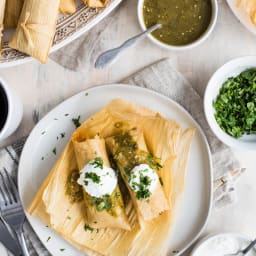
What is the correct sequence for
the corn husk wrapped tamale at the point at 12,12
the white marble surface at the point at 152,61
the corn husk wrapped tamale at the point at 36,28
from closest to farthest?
the corn husk wrapped tamale at the point at 36,28, the corn husk wrapped tamale at the point at 12,12, the white marble surface at the point at 152,61

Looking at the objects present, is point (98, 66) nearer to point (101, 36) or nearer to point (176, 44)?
point (101, 36)

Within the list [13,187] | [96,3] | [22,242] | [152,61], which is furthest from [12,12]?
[22,242]

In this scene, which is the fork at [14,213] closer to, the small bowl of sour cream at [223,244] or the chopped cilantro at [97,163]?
the chopped cilantro at [97,163]

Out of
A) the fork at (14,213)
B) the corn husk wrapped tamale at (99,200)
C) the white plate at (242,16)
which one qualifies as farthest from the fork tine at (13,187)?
the white plate at (242,16)

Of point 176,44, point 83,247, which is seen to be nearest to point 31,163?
point 83,247

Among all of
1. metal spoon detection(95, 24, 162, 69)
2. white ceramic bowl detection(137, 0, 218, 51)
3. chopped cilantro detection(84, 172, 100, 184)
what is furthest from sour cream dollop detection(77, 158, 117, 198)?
white ceramic bowl detection(137, 0, 218, 51)
